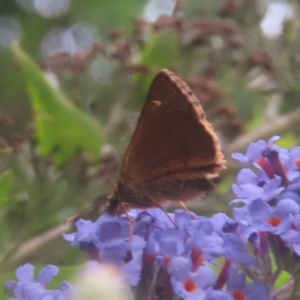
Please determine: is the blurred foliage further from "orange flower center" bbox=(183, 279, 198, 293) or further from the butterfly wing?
"orange flower center" bbox=(183, 279, 198, 293)

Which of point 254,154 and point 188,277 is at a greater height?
point 254,154

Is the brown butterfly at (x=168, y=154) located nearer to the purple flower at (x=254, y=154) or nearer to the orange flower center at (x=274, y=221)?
the purple flower at (x=254, y=154)

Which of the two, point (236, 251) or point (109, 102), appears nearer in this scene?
point (236, 251)

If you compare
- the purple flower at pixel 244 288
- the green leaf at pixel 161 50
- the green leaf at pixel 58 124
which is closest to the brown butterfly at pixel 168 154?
the purple flower at pixel 244 288

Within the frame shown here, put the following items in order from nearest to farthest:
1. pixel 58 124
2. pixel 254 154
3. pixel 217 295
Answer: pixel 217 295 < pixel 254 154 < pixel 58 124

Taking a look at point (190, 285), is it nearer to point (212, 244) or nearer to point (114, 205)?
point (212, 244)

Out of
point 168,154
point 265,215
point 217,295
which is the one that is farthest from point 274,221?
point 168,154

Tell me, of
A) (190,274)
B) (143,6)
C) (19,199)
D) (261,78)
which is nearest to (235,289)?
(190,274)

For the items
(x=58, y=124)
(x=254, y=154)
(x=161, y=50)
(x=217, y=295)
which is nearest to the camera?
(x=217, y=295)
